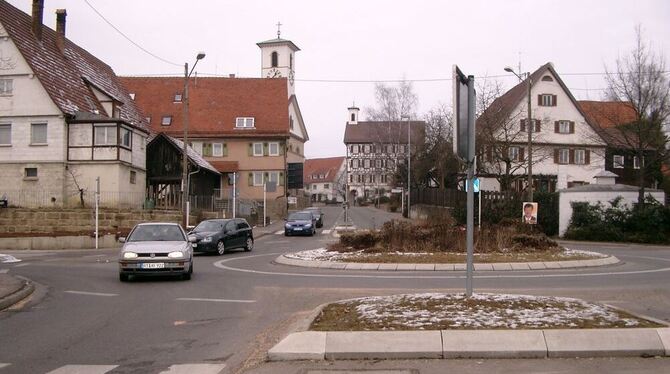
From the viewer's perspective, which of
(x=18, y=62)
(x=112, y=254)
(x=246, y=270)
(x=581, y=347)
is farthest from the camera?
(x=18, y=62)

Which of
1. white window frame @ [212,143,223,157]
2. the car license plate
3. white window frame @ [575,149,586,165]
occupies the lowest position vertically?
the car license plate

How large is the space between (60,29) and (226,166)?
21115 mm

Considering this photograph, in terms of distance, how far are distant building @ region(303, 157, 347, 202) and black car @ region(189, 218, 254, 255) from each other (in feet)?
377

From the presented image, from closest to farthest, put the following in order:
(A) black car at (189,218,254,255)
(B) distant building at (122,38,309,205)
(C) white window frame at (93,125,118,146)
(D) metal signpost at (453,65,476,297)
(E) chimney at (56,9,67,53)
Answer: (D) metal signpost at (453,65,476,297) → (A) black car at (189,218,254,255) → (C) white window frame at (93,125,118,146) → (E) chimney at (56,9,67,53) → (B) distant building at (122,38,309,205)

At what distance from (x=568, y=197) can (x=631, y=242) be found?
4137 mm

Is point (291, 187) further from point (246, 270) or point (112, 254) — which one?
point (246, 270)

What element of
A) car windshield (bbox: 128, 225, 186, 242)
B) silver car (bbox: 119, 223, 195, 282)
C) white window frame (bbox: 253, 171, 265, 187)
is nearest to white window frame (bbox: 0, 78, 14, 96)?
white window frame (bbox: 253, 171, 265, 187)

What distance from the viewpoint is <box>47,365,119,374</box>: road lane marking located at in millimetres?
7102

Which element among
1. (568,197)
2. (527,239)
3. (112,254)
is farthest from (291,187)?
(527,239)

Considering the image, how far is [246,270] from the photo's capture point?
19.1 metres

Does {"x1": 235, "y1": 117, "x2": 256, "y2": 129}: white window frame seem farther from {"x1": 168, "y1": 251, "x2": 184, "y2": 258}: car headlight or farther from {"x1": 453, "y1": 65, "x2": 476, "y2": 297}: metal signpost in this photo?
{"x1": 453, "y1": 65, "x2": 476, "y2": 297}: metal signpost

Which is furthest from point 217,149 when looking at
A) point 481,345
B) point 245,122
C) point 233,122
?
point 481,345

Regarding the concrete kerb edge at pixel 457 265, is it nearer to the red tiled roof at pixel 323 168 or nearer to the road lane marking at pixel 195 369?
the road lane marking at pixel 195 369

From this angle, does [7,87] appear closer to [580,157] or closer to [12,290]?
[12,290]
